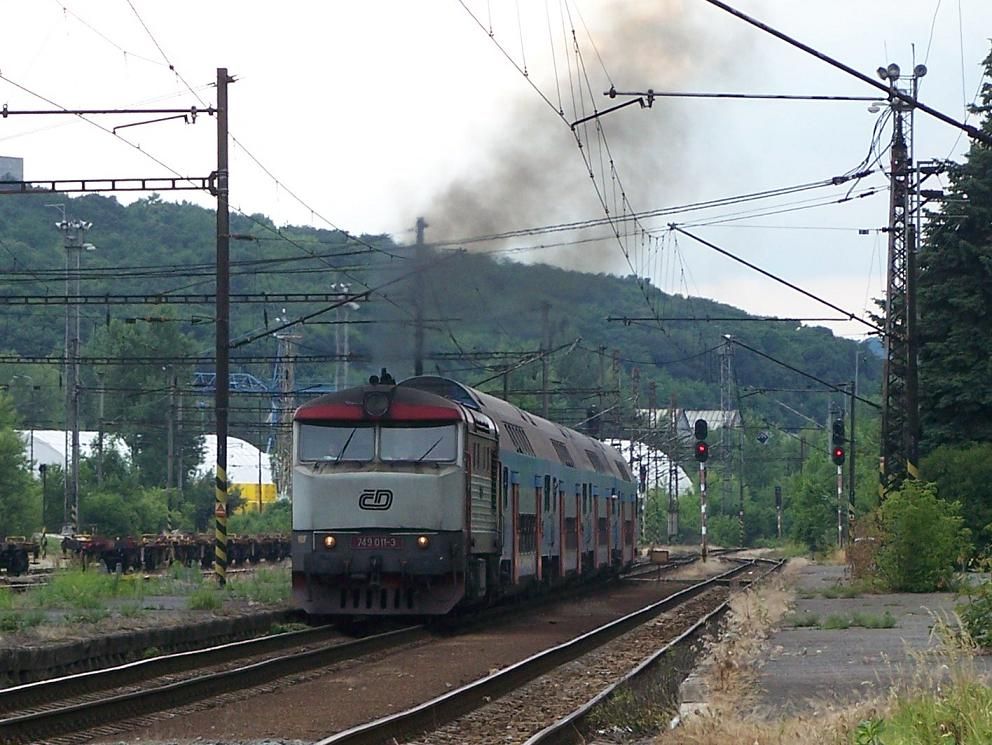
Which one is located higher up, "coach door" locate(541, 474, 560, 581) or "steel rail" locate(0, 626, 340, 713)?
"coach door" locate(541, 474, 560, 581)

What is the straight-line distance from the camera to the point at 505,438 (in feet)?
86.6

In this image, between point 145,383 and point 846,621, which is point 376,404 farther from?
point 145,383

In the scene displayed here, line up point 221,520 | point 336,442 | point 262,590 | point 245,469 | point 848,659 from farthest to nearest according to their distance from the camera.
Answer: point 245,469 < point 221,520 < point 262,590 < point 336,442 < point 848,659

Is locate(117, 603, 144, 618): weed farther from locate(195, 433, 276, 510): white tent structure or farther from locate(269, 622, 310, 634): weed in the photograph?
locate(195, 433, 276, 510): white tent structure

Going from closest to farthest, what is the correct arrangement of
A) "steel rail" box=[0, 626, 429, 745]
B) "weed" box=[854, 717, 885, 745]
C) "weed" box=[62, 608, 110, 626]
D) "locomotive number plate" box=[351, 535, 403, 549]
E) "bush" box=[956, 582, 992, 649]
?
"weed" box=[854, 717, 885, 745] < "steel rail" box=[0, 626, 429, 745] < "bush" box=[956, 582, 992, 649] < "weed" box=[62, 608, 110, 626] < "locomotive number plate" box=[351, 535, 403, 549]

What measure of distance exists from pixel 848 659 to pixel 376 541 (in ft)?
25.3

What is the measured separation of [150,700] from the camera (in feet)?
47.0

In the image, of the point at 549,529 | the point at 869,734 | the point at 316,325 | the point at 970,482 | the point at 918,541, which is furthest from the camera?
the point at 316,325

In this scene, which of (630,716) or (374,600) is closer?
(630,716)

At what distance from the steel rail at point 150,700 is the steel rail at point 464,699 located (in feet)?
7.49

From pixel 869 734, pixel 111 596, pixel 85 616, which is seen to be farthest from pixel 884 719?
pixel 111 596

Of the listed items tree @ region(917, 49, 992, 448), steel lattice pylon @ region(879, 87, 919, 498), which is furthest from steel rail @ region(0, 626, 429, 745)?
tree @ region(917, 49, 992, 448)

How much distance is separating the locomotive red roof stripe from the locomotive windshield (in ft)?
0.45

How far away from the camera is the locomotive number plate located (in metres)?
22.5
